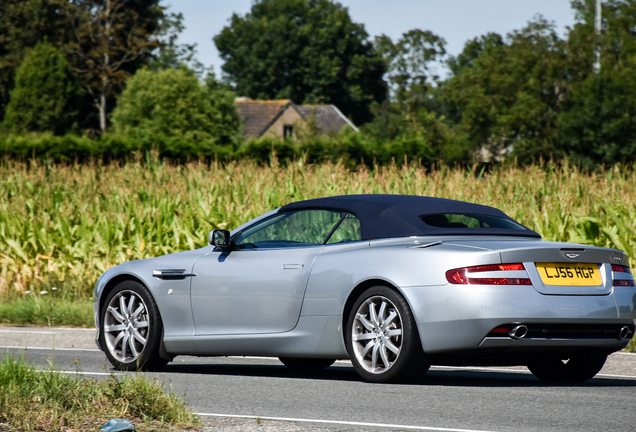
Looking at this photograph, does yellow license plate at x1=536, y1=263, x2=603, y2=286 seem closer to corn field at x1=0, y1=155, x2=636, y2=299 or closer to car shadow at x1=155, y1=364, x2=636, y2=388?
car shadow at x1=155, y1=364, x2=636, y2=388

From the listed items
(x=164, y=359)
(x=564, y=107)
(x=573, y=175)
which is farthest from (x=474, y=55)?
(x=164, y=359)

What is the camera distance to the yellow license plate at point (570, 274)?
22.9ft

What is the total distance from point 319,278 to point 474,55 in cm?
9929

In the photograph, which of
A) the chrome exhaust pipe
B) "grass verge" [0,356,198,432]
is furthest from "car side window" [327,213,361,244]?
"grass verge" [0,356,198,432]

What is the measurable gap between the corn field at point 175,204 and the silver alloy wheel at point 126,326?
6907 mm

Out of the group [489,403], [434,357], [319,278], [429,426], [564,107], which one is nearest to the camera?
[429,426]

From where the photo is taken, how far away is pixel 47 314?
13.6 meters

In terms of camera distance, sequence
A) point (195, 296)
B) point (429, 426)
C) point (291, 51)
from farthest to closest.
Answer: point (291, 51) < point (195, 296) < point (429, 426)

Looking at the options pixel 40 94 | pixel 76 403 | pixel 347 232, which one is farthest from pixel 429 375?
pixel 40 94

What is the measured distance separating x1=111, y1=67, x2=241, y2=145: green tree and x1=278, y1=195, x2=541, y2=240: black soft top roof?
4643 centimetres

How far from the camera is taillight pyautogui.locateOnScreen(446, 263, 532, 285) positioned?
22.5 feet

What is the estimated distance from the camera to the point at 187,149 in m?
34.5

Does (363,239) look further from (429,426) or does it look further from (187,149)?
(187,149)

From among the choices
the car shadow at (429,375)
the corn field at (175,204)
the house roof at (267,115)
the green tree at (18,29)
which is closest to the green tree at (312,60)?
the house roof at (267,115)
